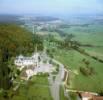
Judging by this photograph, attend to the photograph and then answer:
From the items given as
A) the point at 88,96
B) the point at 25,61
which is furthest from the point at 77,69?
the point at 25,61

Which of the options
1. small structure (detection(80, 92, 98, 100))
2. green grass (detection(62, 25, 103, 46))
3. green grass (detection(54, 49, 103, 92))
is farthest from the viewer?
green grass (detection(62, 25, 103, 46))

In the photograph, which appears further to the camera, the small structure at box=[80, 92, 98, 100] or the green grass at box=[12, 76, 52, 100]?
the green grass at box=[12, 76, 52, 100]

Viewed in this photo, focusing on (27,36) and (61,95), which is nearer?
(61,95)

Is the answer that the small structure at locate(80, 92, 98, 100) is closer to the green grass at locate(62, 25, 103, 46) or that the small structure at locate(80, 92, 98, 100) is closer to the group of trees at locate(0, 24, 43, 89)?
the green grass at locate(62, 25, 103, 46)

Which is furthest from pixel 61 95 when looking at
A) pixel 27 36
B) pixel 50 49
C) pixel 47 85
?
pixel 27 36

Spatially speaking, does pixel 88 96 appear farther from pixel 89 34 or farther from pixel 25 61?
pixel 25 61

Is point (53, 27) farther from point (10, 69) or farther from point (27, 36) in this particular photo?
point (10, 69)

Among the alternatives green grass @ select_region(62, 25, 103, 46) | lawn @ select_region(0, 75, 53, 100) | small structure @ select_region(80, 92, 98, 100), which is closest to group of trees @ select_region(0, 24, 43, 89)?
lawn @ select_region(0, 75, 53, 100)

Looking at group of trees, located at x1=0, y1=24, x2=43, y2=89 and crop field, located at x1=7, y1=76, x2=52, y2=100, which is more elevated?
group of trees, located at x1=0, y1=24, x2=43, y2=89

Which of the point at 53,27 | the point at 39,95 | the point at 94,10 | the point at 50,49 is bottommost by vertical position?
the point at 39,95
